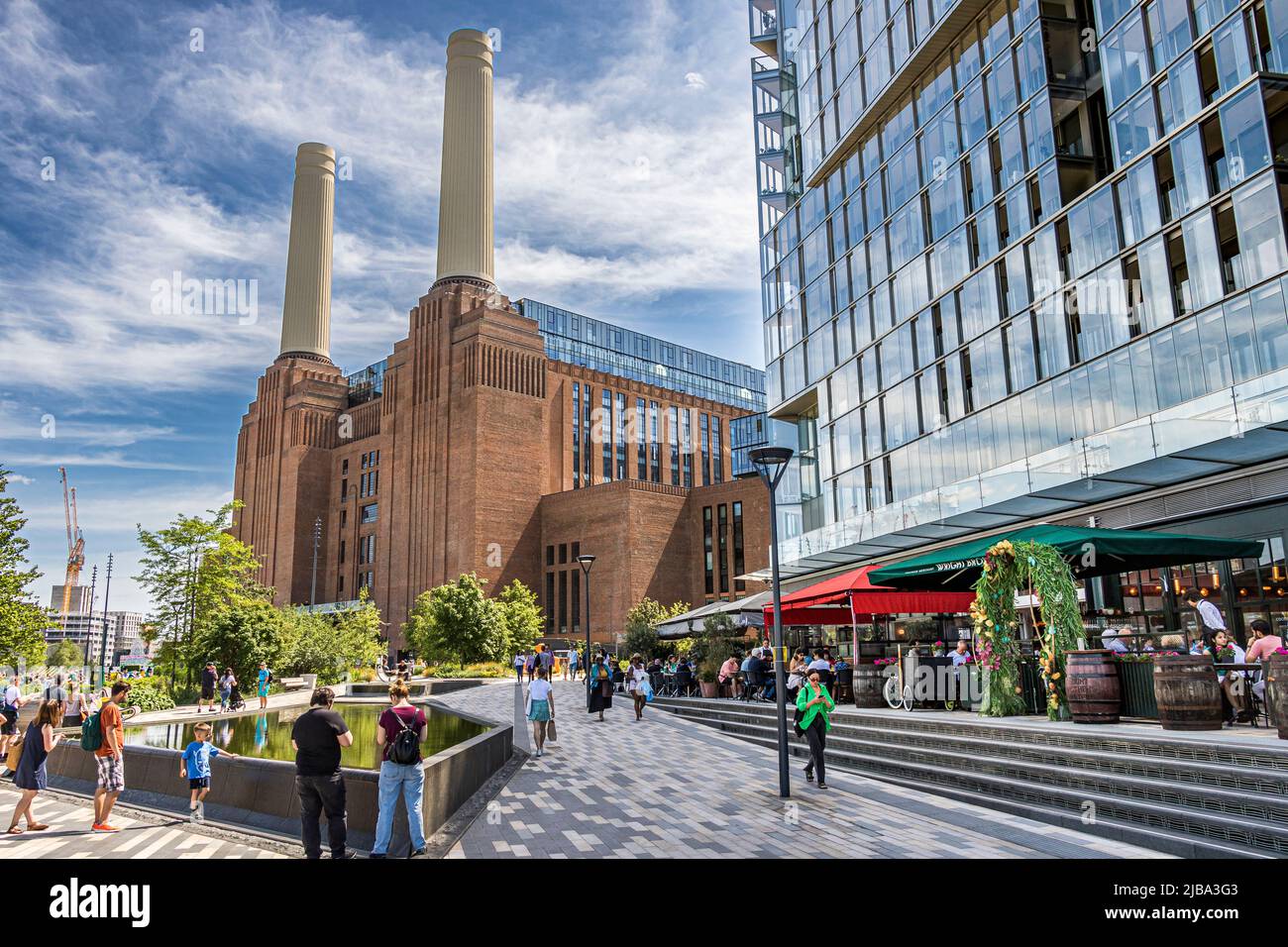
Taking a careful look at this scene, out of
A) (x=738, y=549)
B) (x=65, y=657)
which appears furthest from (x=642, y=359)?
(x=65, y=657)

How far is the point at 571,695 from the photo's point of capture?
106ft

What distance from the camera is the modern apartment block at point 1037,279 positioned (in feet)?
53.6

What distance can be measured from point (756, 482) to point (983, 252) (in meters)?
40.8

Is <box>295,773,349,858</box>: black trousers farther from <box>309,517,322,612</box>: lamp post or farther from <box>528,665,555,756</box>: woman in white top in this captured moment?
<box>309,517,322,612</box>: lamp post

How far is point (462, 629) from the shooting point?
50.4m

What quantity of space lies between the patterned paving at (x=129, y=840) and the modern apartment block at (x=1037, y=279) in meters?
15.9

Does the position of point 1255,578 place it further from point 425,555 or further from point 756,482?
point 425,555

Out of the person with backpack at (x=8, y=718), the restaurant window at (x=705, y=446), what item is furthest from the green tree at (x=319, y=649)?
the restaurant window at (x=705, y=446)

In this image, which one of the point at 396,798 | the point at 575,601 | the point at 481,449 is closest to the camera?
the point at 396,798

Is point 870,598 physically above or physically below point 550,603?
below

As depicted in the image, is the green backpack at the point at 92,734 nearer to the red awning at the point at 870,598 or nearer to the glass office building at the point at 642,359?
the red awning at the point at 870,598

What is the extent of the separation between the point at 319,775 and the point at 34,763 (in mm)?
4966

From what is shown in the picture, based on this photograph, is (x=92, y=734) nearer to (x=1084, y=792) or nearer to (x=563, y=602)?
(x=1084, y=792)
